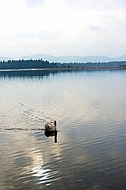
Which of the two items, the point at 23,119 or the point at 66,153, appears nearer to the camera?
the point at 66,153

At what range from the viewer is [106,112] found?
4991 cm

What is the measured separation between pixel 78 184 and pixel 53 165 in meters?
4.41

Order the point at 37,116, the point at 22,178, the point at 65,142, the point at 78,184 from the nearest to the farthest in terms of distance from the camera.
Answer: the point at 78,184 < the point at 22,178 < the point at 65,142 < the point at 37,116

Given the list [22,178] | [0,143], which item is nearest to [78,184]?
[22,178]

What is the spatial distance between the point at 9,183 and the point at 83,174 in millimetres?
5394

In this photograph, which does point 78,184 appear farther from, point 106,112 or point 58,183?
point 106,112

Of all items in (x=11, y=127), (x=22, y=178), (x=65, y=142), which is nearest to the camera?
(x=22, y=178)

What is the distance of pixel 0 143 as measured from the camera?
106 ft

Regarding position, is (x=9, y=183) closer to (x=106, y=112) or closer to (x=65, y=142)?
(x=65, y=142)

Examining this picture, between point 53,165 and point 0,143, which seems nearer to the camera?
point 53,165

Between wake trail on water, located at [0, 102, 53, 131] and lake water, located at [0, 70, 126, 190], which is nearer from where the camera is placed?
lake water, located at [0, 70, 126, 190]

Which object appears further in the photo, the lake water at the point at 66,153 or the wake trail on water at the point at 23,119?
the wake trail on water at the point at 23,119

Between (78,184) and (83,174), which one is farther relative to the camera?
(83,174)

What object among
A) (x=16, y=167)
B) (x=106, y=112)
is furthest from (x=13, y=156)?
(x=106, y=112)
